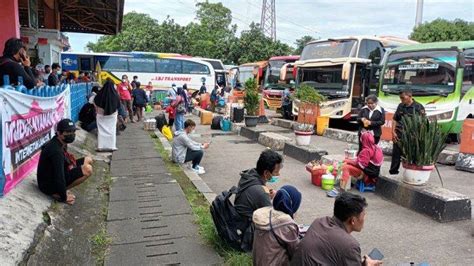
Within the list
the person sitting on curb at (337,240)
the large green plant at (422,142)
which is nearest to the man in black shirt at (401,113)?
the large green plant at (422,142)

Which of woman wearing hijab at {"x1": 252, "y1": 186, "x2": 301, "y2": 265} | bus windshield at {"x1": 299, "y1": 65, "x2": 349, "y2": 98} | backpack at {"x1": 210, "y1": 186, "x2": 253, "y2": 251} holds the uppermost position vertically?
bus windshield at {"x1": 299, "y1": 65, "x2": 349, "y2": 98}

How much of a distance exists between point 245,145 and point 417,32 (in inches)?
1163

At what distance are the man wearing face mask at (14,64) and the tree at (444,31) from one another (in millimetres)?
34841

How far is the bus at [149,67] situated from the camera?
27.0 meters

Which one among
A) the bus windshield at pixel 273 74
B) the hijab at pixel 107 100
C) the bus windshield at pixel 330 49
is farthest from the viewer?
the bus windshield at pixel 273 74

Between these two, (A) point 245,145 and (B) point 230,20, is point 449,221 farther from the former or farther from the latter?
(B) point 230,20

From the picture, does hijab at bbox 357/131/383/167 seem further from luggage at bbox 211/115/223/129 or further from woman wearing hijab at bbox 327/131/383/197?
luggage at bbox 211/115/223/129

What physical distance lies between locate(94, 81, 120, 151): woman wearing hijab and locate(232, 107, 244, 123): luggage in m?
6.96

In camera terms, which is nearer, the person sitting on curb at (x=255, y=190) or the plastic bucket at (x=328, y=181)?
the person sitting on curb at (x=255, y=190)

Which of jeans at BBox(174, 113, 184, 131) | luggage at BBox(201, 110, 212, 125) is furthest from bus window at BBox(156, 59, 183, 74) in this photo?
jeans at BBox(174, 113, 184, 131)

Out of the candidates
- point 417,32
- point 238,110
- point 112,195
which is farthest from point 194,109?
point 417,32

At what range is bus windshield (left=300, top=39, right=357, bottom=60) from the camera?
14.9 meters

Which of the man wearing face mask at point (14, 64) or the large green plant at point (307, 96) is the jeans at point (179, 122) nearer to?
the large green plant at point (307, 96)

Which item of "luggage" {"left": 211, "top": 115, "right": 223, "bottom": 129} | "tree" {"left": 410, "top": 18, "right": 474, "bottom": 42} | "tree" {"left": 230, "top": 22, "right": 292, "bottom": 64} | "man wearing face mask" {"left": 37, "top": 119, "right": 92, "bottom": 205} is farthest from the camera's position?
"tree" {"left": 230, "top": 22, "right": 292, "bottom": 64}
